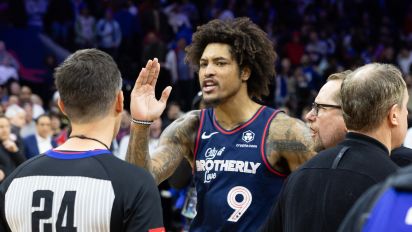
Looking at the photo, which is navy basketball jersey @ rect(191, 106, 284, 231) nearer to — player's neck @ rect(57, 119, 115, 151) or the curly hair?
the curly hair

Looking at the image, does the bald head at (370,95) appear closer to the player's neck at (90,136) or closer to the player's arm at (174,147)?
the player's neck at (90,136)

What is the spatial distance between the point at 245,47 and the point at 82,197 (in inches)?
98.9

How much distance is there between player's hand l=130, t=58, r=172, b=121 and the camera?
Result: 4191 millimetres

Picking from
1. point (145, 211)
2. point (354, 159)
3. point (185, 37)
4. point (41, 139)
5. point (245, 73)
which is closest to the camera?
point (145, 211)

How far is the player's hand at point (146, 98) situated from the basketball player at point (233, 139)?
0.43m

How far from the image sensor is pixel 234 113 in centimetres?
533

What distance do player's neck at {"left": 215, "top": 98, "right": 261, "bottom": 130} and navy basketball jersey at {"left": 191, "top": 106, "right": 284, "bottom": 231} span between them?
5 centimetres

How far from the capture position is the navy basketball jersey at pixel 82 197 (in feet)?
10.4

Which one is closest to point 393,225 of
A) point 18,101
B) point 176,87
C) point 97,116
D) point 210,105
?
point 97,116

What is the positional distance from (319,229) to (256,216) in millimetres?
1622

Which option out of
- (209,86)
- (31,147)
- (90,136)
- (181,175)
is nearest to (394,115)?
(90,136)

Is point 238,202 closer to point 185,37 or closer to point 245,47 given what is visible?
point 245,47

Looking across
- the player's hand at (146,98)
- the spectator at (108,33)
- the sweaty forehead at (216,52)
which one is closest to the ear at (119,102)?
the player's hand at (146,98)

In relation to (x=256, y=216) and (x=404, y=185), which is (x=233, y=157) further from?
(x=404, y=185)
